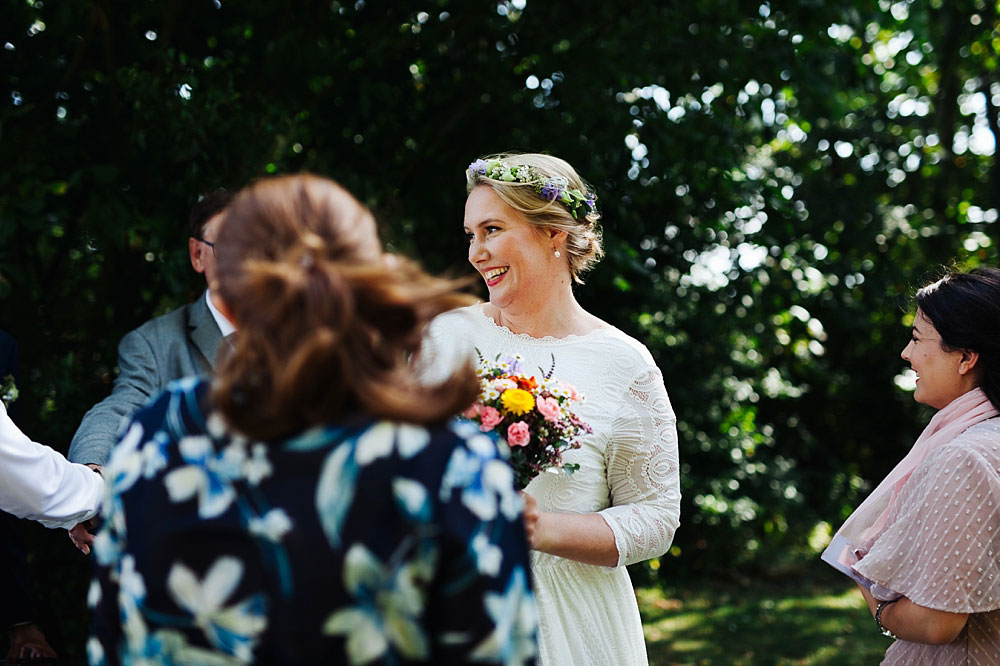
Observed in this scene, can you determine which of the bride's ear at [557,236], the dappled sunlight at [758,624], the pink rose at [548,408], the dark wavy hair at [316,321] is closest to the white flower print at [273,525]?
the dark wavy hair at [316,321]

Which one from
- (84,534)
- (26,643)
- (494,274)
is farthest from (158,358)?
(494,274)

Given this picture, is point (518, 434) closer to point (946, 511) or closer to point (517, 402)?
point (517, 402)

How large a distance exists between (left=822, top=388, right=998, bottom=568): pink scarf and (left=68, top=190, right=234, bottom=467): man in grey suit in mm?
2222

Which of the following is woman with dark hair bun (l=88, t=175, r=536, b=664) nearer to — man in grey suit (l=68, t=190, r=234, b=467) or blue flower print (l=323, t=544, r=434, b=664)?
blue flower print (l=323, t=544, r=434, b=664)

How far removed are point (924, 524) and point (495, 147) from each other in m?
3.59

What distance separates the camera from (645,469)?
2.53m

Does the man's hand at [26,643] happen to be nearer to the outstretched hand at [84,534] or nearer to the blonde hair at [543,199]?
the outstretched hand at [84,534]

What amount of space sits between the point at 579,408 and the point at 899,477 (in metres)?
1.05

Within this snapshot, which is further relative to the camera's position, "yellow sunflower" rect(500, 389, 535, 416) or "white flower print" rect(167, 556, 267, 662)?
"yellow sunflower" rect(500, 389, 535, 416)

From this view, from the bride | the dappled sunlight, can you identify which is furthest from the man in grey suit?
the dappled sunlight

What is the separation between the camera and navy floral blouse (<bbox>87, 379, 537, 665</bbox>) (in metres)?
1.24

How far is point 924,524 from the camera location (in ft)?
7.93

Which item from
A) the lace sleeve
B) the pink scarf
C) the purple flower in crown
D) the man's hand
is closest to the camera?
the purple flower in crown

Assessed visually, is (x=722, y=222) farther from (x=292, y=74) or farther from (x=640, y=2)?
(x=292, y=74)
